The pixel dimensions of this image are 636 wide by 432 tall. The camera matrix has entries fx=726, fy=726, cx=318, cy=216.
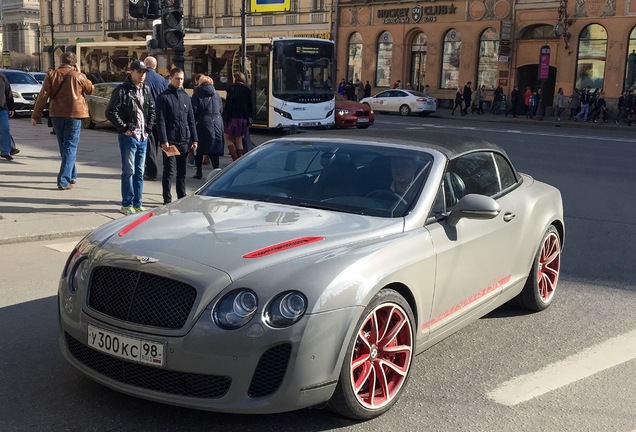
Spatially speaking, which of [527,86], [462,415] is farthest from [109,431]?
[527,86]

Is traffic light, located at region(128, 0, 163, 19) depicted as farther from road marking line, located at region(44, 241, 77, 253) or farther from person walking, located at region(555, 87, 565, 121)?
person walking, located at region(555, 87, 565, 121)

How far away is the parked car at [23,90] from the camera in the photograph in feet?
84.4

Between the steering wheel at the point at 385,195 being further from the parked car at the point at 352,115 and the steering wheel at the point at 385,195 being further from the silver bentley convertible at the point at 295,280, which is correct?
the parked car at the point at 352,115

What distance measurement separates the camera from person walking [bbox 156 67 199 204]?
917 cm

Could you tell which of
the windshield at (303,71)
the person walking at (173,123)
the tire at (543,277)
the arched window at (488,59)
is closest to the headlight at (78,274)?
the tire at (543,277)

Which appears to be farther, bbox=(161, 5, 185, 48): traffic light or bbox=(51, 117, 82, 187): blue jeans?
bbox=(161, 5, 185, 48): traffic light

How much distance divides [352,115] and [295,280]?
20574 millimetres

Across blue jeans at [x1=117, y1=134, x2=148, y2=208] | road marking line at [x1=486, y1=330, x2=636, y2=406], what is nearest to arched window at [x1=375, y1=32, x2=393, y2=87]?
blue jeans at [x1=117, y1=134, x2=148, y2=208]

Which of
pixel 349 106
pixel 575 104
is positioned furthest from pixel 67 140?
pixel 575 104

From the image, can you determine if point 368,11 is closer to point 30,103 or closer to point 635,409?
point 30,103

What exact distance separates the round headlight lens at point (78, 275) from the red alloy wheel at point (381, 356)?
1482mm

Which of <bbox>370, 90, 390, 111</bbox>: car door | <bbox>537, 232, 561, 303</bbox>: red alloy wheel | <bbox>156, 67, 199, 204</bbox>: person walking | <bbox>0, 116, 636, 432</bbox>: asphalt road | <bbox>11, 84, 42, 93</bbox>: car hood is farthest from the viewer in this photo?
<bbox>370, 90, 390, 111</bbox>: car door

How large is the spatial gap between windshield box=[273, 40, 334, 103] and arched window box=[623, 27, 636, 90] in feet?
63.1

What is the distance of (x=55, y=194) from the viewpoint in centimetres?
1029
